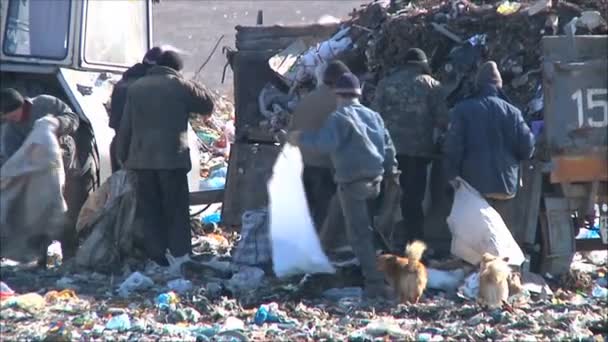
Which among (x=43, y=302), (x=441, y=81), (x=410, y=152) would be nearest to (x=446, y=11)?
(x=441, y=81)

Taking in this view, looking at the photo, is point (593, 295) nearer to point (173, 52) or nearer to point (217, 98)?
point (173, 52)

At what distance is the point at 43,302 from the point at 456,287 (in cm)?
273

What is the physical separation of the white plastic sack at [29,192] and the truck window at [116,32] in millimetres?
1286

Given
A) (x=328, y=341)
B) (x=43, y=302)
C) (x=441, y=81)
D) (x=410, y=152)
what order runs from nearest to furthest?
(x=328, y=341) < (x=43, y=302) < (x=410, y=152) < (x=441, y=81)

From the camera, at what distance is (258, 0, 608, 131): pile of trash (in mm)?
10352

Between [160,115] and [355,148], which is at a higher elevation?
[160,115]

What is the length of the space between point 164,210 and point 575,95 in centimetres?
321

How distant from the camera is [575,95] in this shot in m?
9.09

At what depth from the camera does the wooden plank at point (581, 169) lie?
29.6ft

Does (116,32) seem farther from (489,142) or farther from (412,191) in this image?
(489,142)

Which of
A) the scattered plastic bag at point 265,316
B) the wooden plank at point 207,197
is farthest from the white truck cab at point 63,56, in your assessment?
the scattered plastic bag at point 265,316

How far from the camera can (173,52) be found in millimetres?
10188

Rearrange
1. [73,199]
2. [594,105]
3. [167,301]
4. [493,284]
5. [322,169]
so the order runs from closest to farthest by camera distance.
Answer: [493,284] → [167,301] → [594,105] → [322,169] → [73,199]

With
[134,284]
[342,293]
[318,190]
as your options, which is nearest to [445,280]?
[342,293]
